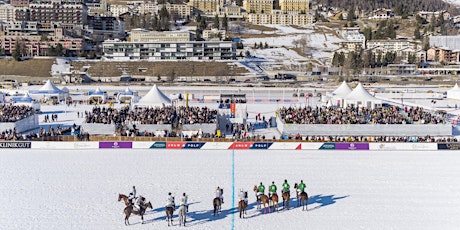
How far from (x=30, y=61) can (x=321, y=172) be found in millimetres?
83555

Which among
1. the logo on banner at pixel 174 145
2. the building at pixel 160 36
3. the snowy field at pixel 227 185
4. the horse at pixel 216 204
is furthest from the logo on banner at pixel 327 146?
the building at pixel 160 36

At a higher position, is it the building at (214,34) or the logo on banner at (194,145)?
the building at (214,34)

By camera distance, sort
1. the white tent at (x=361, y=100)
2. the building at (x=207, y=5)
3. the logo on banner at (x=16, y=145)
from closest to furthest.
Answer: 1. the logo on banner at (x=16, y=145)
2. the white tent at (x=361, y=100)
3. the building at (x=207, y=5)

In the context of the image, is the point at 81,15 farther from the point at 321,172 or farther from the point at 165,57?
the point at 321,172

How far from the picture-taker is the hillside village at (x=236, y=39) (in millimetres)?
98312

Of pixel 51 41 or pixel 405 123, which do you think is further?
pixel 51 41

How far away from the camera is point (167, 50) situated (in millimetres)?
101125

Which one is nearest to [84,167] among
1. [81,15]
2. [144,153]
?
[144,153]

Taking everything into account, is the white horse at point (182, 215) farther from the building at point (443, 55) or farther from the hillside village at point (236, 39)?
the building at point (443, 55)

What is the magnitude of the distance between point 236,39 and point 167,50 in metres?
33.9

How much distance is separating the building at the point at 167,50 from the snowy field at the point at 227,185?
257ft

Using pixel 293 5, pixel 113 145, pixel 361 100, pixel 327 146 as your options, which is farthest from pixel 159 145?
pixel 293 5

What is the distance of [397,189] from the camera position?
1672 centimetres

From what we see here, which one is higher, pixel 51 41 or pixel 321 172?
pixel 51 41
